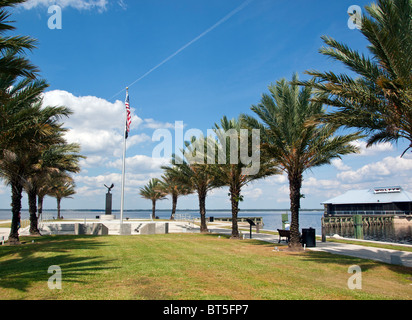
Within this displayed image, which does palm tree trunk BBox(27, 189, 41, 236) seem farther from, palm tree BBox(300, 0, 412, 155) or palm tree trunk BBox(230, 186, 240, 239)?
palm tree BBox(300, 0, 412, 155)

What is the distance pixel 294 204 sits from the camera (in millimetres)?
15297

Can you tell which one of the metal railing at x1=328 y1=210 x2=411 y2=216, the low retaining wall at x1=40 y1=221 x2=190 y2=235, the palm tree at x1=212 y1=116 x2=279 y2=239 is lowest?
the metal railing at x1=328 y1=210 x2=411 y2=216

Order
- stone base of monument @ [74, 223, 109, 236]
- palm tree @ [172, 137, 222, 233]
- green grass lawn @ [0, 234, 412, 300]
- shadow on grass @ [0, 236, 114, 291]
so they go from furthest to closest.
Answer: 1. palm tree @ [172, 137, 222, 233]
2. stone base of monument @ [74, 223, 109, 236]
3. shadow on grass @ [0, 236, 114, 291]
4. green grass lawn @ [0, 234, 412, 300]

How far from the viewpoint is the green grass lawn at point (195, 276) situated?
684 cm

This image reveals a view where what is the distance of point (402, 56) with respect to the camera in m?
9.01

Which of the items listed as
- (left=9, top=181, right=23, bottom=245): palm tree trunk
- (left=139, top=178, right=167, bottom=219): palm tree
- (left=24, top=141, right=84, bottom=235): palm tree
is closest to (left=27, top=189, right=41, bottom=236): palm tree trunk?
(left=24, top=141, right=84, bottom=235): palm tree

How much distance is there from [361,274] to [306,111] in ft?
26.8

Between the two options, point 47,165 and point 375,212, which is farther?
point 375,212

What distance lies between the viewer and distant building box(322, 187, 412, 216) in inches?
2530

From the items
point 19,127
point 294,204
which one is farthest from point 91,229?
point 294,204

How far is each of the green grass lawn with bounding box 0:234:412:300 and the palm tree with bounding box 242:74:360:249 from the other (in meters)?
3.97

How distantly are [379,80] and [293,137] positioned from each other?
247 inches

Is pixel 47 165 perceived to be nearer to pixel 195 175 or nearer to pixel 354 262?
pixel 195 175
